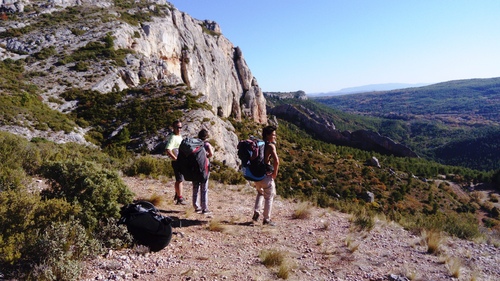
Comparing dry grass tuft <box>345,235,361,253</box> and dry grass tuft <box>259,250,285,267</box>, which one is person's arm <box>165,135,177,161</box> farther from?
dry grass tuft <box>345,235,361,253</box>

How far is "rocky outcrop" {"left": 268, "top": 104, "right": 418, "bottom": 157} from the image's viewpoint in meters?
89.4

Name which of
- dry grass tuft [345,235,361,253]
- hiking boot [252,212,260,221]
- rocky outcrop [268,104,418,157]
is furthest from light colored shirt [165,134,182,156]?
rocky outcrop [268,104,418,157]

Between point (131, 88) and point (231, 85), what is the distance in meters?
36.9

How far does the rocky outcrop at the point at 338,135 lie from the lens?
293 feet

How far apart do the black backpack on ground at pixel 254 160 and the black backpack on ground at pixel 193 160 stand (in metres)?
1.03

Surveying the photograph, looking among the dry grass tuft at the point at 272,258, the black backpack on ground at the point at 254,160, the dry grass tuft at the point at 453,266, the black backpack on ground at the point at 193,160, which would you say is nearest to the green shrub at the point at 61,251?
the dry grass tuft at the point at 272,258

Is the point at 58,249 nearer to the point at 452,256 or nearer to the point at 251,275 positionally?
the point at 251,275

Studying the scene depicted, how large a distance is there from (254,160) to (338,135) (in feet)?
314

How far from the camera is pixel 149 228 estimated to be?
496 cm

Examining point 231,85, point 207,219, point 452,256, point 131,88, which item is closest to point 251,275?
point 207,219

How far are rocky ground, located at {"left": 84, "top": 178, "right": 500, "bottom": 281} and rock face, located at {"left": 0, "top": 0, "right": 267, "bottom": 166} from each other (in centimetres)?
1058

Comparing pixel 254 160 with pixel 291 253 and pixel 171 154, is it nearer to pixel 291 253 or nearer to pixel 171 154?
pixel 291 253

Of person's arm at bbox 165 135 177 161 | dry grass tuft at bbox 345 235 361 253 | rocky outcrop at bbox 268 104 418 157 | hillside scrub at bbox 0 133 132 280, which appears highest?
person's arm at bbox 165 135 177 161

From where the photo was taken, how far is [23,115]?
15.7 metres
